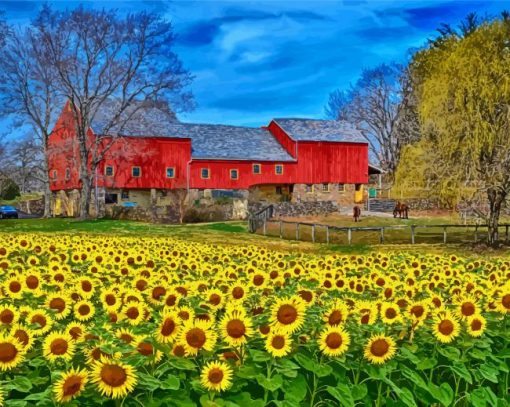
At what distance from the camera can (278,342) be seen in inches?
141

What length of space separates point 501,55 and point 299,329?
22828mm

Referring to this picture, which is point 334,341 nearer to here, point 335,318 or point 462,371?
point 335,318

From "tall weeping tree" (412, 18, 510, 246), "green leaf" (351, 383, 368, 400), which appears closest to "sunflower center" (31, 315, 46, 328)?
"green leaf" (351, 383, 368, 400)

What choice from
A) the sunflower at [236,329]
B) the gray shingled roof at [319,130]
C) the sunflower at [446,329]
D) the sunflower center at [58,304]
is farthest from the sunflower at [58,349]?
the gray shingled roof at [319,130]

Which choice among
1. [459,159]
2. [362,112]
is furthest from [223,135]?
[459,159]

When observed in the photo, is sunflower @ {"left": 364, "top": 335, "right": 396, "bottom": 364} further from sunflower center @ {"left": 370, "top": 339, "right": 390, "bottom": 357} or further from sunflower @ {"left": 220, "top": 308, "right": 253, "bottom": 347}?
sunflower @ {"left": 220, "top": 308, "right": 253, "bottom": 347}

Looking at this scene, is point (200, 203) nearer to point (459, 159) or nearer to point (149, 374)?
point (459, 159)

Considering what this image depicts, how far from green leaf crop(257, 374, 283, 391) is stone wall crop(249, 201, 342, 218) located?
41.3 meters

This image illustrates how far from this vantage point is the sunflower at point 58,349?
11.4ft

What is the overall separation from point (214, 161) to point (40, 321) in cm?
4983

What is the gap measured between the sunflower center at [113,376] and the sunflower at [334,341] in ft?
3.91

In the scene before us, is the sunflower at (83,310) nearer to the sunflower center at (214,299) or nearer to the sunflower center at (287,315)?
the sunflower center at (214,299)

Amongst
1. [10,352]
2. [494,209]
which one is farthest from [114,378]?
[494,209]

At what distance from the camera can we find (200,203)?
1832 inches
